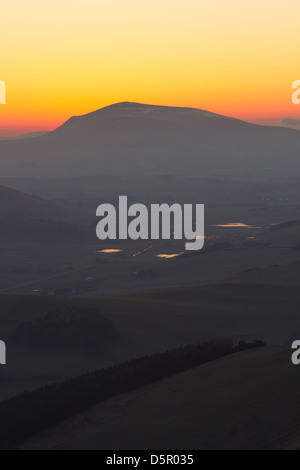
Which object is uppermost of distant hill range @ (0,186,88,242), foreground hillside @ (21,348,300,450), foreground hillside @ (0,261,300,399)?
distant hill range @ (0,186,88,242)

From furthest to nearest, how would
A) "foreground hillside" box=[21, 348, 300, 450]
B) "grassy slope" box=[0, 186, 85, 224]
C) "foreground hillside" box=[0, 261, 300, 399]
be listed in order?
"grassy slope" box=[0, 186, 85, 224], "foreground hillside" box=[0, 261, 300, 399], "foreground hillside" box=[21, 348, 300, 450]

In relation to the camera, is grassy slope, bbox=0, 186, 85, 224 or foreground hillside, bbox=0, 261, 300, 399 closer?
foreground hillside, bbox=0, 261, 300, 399

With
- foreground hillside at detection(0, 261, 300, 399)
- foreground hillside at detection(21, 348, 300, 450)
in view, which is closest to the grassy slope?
foreground hillside at detection(0, 261, 300, 399)

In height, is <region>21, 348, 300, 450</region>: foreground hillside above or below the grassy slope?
below

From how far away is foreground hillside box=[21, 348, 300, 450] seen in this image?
21.5m

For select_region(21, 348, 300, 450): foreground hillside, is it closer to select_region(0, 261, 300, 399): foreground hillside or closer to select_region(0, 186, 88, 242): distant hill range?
select_region(0, 261, 300, 399): foreground hillside

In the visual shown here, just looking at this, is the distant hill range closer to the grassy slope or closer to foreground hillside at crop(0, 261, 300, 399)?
the grassy slope

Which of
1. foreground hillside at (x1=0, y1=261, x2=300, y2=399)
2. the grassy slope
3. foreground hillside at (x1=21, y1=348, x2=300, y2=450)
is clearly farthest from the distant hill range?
foreground hillside at (x1=21, y1=348, x2=300, y2=450)

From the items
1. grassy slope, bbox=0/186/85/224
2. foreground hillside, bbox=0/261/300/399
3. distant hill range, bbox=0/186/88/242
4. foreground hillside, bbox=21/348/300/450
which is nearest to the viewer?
foreground hillside, bbox=21/348/300/450

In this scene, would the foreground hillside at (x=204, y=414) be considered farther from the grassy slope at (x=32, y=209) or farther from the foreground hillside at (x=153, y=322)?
the grassy slope at (x=32, y=209)

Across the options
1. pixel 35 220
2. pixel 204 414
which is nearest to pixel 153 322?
pixel 204 414

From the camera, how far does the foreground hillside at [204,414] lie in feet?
70.5

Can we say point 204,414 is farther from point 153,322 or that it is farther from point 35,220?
point 35,220

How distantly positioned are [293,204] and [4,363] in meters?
168
